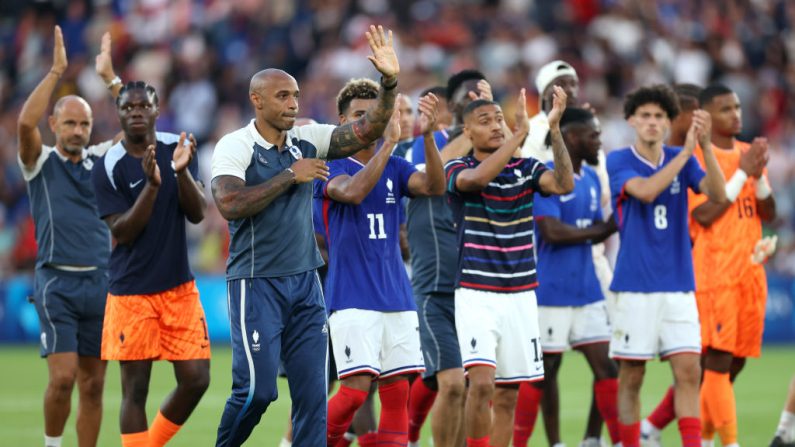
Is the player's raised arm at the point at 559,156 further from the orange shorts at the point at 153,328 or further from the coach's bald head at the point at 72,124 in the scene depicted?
the coach's bald head at the point at 72,124

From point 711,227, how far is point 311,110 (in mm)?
13497

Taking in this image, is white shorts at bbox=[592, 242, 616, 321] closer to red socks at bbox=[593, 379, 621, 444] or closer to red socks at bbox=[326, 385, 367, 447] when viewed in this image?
red socks at bbox=[593, 379, 621, 444]

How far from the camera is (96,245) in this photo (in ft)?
33.6

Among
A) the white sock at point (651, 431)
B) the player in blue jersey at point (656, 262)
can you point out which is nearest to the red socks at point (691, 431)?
the player in blue jersey at point (656, 262)

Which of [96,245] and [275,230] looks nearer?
[275,230]

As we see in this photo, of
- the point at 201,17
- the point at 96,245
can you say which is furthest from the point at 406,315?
the point at 201,17

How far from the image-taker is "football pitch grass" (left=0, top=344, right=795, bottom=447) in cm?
1181

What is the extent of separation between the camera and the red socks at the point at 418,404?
1013cm

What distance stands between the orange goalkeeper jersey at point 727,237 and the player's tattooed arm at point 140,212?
15.3 ft

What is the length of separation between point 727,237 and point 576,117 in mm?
1692

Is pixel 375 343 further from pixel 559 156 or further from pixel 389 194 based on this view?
pixel 559 156

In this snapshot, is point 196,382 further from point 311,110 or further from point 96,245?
point 311,110

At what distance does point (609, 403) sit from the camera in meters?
10.4

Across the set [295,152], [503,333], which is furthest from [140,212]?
[503,333]
